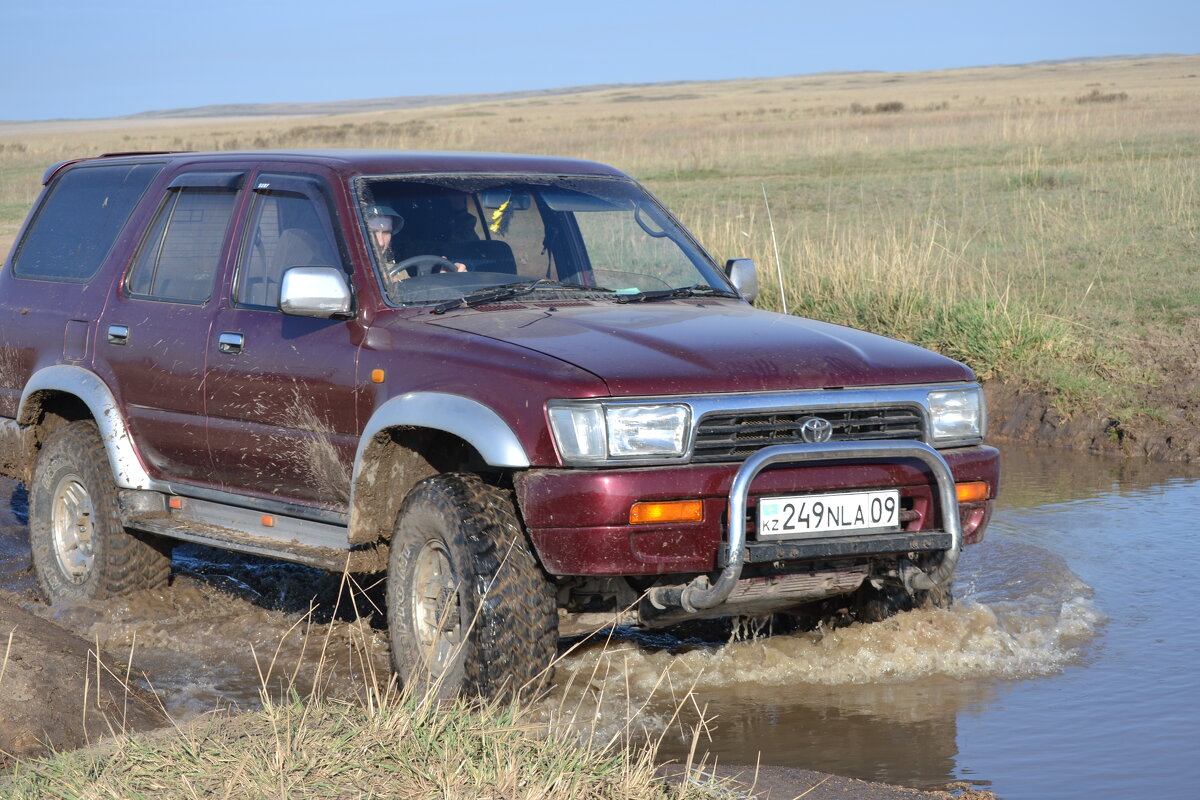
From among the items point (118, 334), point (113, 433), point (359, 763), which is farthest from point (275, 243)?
point (359, 763)

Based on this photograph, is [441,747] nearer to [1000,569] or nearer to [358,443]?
[358,443]

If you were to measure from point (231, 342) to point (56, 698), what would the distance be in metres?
1.49

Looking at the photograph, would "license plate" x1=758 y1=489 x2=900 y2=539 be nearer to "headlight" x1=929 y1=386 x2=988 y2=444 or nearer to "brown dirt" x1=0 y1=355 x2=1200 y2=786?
"headlight" x1=929 y1=386 x2=988 y2=444

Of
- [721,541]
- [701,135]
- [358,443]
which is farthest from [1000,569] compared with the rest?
[701,135]

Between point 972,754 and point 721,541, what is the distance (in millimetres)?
1092

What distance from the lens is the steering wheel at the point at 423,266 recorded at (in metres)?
5.03

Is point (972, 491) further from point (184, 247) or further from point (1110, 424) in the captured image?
point (1110, 424)

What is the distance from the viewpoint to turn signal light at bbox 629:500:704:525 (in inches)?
159

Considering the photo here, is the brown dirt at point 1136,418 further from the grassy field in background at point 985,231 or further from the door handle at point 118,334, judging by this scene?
the door handle at point 118,334

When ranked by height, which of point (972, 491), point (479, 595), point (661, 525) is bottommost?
point (479, 595)

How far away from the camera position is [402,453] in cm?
480

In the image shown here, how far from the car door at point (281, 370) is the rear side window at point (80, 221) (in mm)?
992

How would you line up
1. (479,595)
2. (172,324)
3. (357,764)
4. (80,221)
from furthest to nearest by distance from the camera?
(80,221), (172,324), (479,595), (357,764)

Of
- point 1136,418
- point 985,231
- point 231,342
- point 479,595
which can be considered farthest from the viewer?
point 985,231
